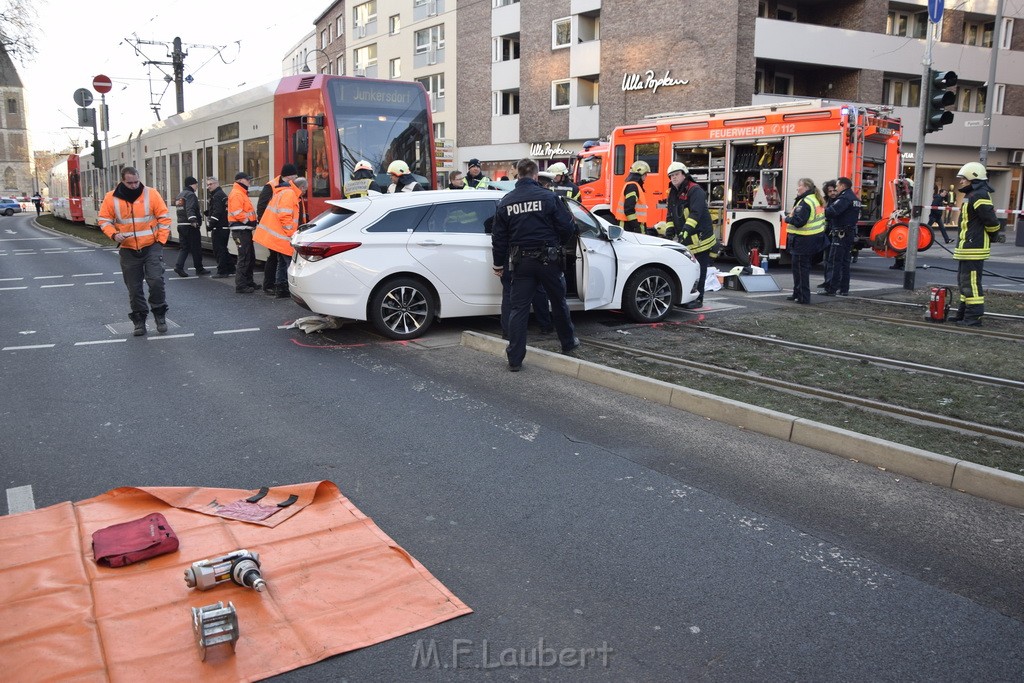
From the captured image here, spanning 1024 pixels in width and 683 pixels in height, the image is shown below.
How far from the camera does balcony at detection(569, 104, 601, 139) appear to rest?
122 ft

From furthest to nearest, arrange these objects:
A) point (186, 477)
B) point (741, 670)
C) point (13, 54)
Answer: point (13, 54) < point (186, 477) < point (741, 670)

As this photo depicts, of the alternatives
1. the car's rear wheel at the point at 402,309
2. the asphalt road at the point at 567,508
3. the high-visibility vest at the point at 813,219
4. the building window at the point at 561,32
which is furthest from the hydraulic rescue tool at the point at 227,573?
the building window at the point at 561,32

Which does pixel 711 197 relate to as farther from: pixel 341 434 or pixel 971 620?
pixel 971 620

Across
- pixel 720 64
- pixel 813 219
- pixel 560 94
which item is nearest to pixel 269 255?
pixel 813 219

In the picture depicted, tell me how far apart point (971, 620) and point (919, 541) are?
788 millimetres

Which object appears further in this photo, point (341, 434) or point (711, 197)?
point (711, 197)

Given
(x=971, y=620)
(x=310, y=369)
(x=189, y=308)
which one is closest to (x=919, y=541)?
(x=971, y=620)

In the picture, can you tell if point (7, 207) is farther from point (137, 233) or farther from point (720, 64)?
point (137, 233)

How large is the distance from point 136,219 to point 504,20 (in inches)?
1398

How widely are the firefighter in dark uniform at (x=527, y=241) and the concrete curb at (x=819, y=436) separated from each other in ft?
1.85

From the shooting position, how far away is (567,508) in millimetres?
4660

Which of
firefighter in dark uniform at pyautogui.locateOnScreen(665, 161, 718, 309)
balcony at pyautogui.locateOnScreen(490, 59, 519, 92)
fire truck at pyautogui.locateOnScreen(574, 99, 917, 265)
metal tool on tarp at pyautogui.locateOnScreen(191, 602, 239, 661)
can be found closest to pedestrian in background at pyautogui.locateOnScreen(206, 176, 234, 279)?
fire truck at pyautogui.locateOnScreen(574, 99, 917, 265)

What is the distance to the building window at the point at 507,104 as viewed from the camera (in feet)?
140

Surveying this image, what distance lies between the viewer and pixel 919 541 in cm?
427
